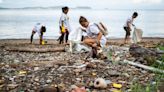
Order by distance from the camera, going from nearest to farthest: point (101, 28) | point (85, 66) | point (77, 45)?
1. point (85, 66)
2. point (101, 28)
3. point (77, 45)

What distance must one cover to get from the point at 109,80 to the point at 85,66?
1177mm

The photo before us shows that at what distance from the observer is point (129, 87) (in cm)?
791

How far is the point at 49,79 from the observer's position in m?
8.52

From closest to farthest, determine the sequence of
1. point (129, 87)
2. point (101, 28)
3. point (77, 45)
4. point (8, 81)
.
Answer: point (129, 87), point (8, 81), point (101, 28), point (77, 45)

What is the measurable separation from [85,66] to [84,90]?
2.10 m

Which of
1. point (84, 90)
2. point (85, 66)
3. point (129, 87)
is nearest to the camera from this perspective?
point (84, 90)

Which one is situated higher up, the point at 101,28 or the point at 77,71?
the point at 101,28

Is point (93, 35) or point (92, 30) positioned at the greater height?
point (92, 30)

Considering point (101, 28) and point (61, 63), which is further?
point (101, 28)

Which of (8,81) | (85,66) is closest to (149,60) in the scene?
(85,66)

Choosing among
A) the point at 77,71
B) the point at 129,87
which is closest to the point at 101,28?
the point at 77,71

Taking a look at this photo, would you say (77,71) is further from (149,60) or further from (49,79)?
(149,60)

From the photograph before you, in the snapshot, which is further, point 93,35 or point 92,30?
point 93,35

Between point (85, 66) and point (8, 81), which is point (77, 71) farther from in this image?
point (8, 81)
